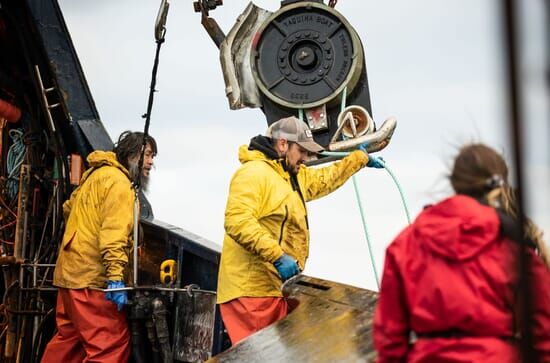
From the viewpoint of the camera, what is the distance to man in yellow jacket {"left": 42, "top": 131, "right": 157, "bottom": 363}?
675cm

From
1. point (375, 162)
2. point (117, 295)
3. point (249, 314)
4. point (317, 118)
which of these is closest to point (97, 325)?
point (117, 295)

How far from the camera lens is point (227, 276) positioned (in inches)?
241

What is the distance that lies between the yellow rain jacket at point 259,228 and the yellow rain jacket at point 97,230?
0.88 metres

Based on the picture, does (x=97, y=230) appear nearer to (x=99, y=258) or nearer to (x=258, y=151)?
(x=99, y=258)

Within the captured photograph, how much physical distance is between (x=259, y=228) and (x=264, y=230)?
69mm

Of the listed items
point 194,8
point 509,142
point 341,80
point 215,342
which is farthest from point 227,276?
point 509,142

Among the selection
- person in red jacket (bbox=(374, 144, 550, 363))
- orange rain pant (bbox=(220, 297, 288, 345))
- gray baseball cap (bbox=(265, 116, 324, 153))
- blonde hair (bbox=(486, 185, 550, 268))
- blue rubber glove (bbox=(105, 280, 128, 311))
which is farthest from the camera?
blue rubber glove (bbox=(105, 280, 128, 311))

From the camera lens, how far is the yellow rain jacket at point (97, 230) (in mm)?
6758

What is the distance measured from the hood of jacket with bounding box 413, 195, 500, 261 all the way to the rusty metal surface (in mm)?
1446

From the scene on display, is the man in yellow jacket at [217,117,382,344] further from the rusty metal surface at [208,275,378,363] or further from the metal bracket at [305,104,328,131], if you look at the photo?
the metal bracket at [305,104,328,131]

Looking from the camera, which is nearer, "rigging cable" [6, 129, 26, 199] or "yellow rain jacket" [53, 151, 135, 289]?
"yellow rain jacket" [53, 151, 135, 289]

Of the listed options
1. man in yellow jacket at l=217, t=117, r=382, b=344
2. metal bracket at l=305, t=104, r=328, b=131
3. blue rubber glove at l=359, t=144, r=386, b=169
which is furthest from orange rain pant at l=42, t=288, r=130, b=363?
metal bracket at l=305, t=104, r=328, b=131

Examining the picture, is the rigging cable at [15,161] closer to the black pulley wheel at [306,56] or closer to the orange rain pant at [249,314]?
the black pulley wheel at [306,56]

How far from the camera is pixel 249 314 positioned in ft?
19.8
